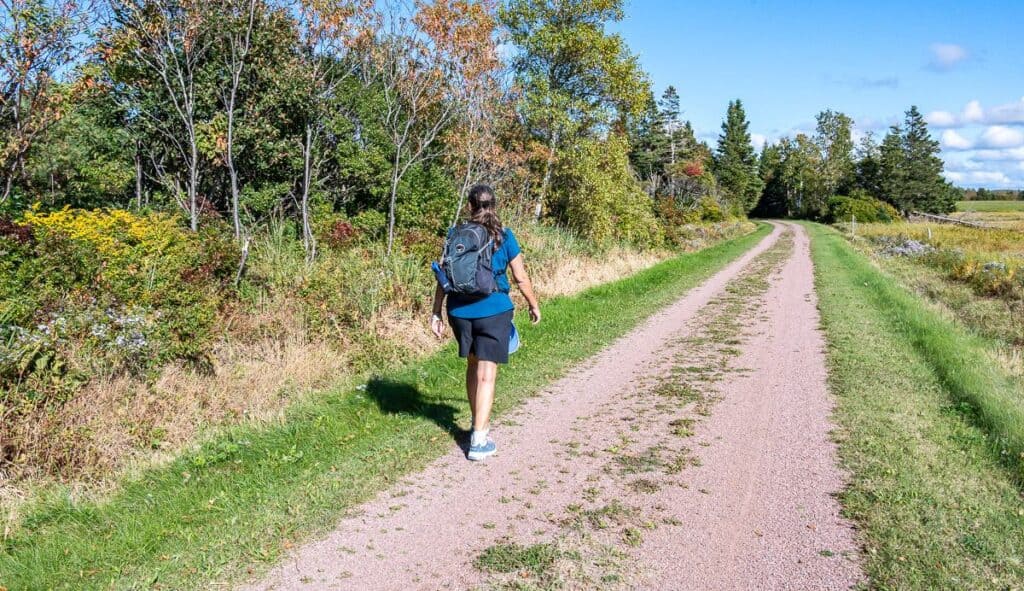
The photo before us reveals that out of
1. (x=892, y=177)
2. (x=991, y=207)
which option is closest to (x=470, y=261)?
(x=892, y=177)

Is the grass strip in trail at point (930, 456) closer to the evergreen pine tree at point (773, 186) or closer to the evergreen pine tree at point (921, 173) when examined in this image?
the evergreen pine tree at point (921, 173)

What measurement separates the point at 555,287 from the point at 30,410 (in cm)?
1022

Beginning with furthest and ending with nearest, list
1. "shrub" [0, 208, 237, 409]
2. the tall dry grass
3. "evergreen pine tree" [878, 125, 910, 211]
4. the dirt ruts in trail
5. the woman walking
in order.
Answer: "evergreen pine tree" [878, 125, 910, 211], "shrub" [0, 208, 237, 409], the tall dry grass, the woman walking, the dirt ruts in trail

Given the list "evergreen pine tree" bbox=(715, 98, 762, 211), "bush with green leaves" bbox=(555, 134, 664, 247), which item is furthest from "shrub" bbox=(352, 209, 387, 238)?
"evergreen pine tree" bbox=(715, 98, 762, 211)

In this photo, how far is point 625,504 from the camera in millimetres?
4227

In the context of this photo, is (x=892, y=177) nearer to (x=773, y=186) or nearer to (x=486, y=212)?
(x=773, y=186)

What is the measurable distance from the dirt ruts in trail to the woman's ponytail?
5.61ft

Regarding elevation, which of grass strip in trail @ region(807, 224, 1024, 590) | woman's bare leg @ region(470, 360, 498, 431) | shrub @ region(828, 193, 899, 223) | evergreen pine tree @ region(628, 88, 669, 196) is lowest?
grass strip in trail @ region(807, 224, 1024, 590)

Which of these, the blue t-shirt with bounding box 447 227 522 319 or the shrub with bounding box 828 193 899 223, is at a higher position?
the shrub with bounding box 828 193 899 223

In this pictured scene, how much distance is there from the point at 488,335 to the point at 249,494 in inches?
76.7

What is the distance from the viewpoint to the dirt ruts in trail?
3473 mm

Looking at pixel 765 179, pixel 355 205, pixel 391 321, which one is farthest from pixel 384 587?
pixel 765 179

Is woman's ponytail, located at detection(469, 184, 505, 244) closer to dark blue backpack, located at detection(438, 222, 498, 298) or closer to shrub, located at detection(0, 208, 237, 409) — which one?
dark blue backpack, located at detection(438, 222, 498, 298)

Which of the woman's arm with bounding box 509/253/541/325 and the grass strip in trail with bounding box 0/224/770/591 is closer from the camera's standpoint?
the grass strip in trail with bounding box 0/224/770/591
